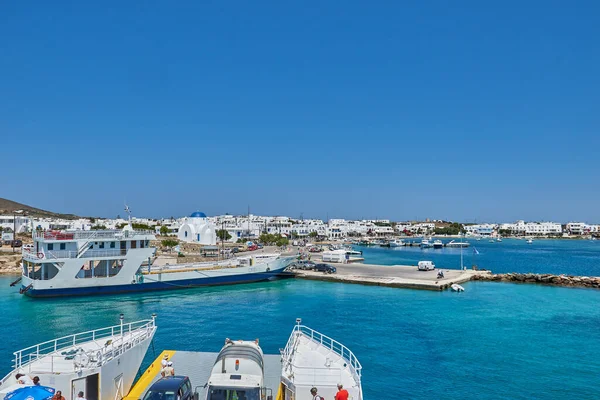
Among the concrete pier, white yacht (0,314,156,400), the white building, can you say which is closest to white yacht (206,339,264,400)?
white yacht (0,314,156,400)

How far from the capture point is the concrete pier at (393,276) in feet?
156

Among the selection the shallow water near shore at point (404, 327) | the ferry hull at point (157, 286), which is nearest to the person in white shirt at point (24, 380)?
the shallow water near shore at point (404, 327)

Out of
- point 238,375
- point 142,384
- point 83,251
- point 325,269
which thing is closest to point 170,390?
point 238,375

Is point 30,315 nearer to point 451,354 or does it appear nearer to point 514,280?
point 451,354

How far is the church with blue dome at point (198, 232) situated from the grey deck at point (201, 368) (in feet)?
293

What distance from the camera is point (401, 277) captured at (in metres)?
53.0

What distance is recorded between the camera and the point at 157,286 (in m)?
46.5

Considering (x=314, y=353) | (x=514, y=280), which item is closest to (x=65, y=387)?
(x=314, y=353)

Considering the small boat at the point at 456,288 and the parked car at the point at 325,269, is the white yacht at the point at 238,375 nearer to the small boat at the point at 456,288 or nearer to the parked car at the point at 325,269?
the small boat at the point at 456,288

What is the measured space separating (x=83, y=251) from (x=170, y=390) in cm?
3644

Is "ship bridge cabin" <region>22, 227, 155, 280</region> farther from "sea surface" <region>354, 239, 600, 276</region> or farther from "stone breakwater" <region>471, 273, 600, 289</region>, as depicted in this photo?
"sea surface" <region>354, 239, 600, 276</region>

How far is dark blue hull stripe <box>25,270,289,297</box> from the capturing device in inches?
1628

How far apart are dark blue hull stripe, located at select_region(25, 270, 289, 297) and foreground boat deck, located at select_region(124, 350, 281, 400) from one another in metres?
28.2

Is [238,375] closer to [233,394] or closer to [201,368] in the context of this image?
[233,394]
